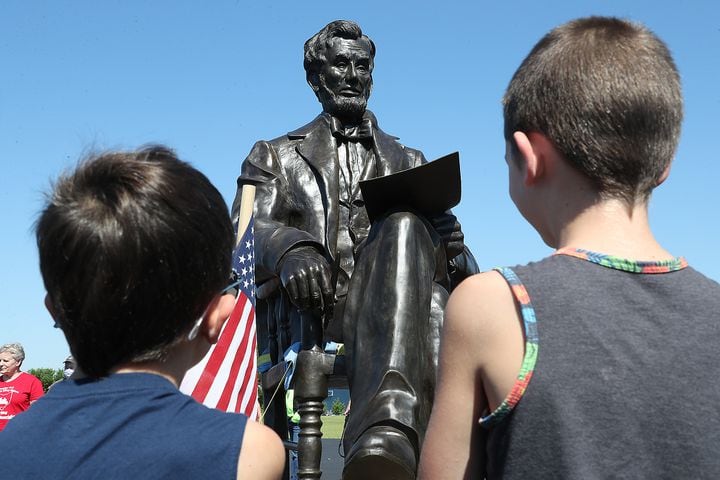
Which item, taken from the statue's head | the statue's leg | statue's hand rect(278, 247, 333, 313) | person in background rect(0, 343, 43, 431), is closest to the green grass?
person in background rect(0, 343, 43, 431)

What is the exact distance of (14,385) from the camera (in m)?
7.82

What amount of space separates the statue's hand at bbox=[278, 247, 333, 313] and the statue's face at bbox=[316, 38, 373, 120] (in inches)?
48.1

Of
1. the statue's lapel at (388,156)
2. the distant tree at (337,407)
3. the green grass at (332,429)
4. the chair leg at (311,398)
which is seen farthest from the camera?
the distant tree at (337,407)

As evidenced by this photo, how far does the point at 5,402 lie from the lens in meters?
7.71

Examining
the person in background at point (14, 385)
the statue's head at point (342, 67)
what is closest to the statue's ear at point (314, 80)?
the statue's head at point (342, 67)

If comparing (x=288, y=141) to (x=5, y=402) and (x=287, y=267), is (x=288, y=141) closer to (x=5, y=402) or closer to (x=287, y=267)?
(x=287, y=267)

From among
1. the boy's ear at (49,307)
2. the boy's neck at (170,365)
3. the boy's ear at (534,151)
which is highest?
the boy's ear at (534,151)

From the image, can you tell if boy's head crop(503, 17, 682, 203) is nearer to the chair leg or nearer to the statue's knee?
the statue's knee

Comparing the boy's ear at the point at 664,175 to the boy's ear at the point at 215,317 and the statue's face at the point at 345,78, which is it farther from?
the statue's face at the point at 345,78

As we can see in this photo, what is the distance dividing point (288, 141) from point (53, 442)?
3572mm

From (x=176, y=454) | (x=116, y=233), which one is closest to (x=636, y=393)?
(x=176, y=454)

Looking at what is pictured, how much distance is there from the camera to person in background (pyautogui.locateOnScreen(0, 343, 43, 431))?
7730 millimetres

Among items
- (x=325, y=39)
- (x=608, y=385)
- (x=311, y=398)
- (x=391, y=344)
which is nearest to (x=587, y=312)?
(x=608, y=385)

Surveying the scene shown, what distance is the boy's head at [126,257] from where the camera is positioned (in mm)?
1164
